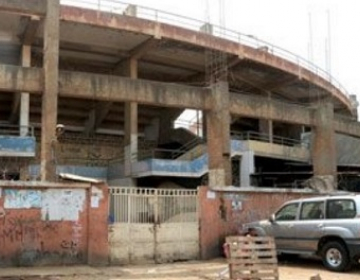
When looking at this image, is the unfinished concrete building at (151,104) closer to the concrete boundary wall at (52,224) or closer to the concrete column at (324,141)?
the concrete column at (324,141)

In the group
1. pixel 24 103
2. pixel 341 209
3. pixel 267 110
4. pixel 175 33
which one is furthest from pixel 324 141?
pixel 24 103

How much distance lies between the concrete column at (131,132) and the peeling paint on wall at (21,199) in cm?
1748

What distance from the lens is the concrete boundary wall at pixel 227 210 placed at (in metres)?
17.4

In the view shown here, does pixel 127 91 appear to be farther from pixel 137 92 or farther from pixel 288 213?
Result: pixel 288 213

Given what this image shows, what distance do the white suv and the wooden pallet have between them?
311 cm

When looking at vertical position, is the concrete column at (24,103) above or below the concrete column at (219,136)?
above

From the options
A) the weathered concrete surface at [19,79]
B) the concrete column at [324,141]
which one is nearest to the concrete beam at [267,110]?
the concrete column at [324,141]

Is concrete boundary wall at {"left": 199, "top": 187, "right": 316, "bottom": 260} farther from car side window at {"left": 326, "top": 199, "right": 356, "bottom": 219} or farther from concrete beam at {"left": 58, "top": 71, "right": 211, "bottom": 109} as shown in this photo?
concrete beam at {"left": 58, "top": 71, "right": 211, "bottom": 109}

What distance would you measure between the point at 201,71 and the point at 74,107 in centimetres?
865

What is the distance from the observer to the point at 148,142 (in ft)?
132

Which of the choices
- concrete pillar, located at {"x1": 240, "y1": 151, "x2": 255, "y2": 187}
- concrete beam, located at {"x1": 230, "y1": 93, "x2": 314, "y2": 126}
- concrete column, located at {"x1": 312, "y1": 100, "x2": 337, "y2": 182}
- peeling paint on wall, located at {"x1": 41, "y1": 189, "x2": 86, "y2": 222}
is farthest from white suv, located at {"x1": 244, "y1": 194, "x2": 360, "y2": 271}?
concrete pillar, located at {"x1": 240, "y1": 151, "x2": 255, "y2": 187}

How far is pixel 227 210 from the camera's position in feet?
59.6

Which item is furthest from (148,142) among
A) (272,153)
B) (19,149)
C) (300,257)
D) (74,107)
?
(300,257)

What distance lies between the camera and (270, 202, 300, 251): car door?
15820mm
